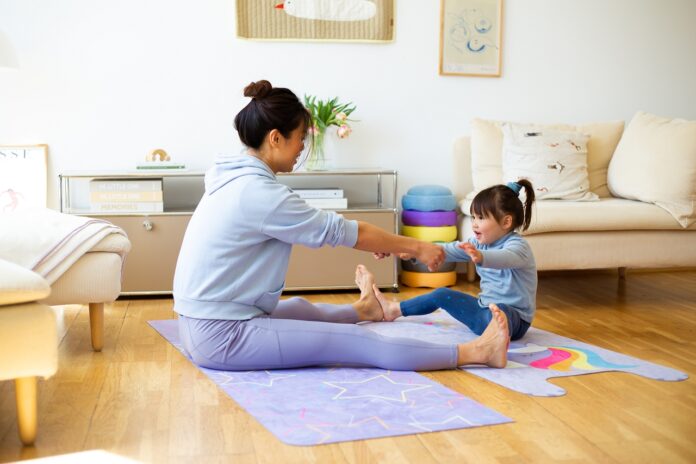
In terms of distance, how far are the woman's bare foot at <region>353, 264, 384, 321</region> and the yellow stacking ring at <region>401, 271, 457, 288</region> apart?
1053mm

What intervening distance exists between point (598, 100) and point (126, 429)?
3.52 m

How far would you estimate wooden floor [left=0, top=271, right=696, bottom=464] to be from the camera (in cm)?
187

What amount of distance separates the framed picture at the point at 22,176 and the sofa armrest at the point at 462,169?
2.10 metres

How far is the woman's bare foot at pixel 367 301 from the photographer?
123 inches

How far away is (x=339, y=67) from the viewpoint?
4344 mm

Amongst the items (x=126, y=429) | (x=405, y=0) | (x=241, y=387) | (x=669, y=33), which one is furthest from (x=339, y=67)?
(x=126, y=429)

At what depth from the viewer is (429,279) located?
4215 mm

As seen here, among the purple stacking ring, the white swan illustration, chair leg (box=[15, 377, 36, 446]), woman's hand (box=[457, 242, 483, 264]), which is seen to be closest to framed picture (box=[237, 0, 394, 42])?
the white swan illustration

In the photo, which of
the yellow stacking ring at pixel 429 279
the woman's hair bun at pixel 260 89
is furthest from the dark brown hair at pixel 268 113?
the yellow stacking ring at pixel 429 279

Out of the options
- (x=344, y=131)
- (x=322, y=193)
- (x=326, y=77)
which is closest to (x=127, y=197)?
(x=322, y=193)

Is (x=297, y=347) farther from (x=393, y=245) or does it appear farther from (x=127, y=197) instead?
(x=127, y=197)

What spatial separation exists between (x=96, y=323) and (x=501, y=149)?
7.49 feet

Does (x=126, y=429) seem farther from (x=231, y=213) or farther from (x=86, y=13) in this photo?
(x=86, y=13)

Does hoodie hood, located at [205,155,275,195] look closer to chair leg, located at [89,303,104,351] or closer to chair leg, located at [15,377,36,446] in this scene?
chair leg, located at [89,303,104,351]
